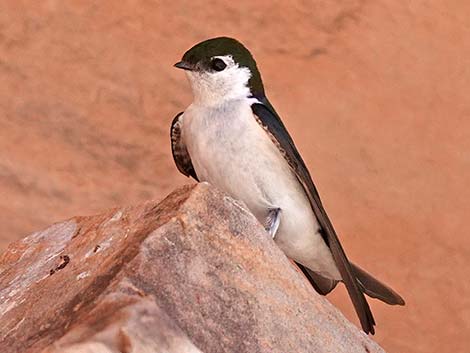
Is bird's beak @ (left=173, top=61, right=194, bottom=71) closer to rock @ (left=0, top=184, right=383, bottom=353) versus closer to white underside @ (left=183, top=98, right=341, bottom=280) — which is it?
white underside @ (left=183, top=98, right=341, bottom=280)

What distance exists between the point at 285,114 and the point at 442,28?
13.6 inches

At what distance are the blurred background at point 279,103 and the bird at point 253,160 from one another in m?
0.59

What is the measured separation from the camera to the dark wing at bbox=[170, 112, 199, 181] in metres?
2.25

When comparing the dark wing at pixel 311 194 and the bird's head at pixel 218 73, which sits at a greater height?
the bird's head at pixel 218 73

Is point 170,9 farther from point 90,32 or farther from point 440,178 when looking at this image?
point 440,178

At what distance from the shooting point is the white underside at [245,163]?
2.11 m

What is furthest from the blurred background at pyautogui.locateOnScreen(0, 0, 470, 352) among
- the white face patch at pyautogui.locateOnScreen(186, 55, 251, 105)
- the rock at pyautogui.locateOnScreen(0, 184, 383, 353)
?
the rock at pyautogui.locateOnScreen(0, 184, 383, 353)

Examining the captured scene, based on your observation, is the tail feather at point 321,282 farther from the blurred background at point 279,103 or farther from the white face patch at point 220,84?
the blurred background at point 279,103

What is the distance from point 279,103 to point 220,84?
0.66m

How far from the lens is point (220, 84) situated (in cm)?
220

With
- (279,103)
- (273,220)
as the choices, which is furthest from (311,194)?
(279,103)

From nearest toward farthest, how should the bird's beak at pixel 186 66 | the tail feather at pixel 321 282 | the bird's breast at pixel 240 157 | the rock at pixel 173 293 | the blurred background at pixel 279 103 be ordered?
the rock at pixel 173 293 < the bird's breast at pixel 240 157 < the bird's beak at pixel 186 66 < the tail feather at pixel 321 282 < the blurred background at pixel 279 103

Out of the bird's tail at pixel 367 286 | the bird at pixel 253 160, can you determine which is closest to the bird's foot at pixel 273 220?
the bird at pixel 253 160

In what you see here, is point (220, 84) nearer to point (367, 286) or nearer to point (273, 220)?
point (273, 220)
